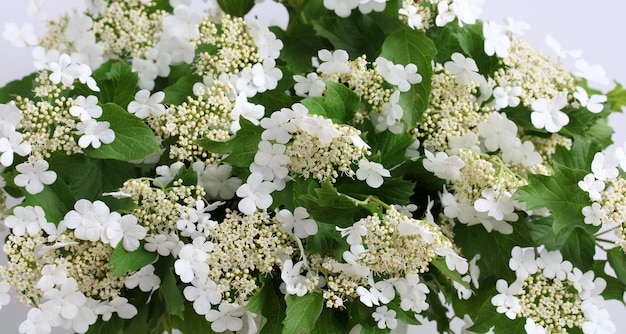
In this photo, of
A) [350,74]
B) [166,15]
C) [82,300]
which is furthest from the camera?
[166,15]

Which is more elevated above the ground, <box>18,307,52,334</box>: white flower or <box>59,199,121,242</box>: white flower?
<box>59,199,121,242</box>: white flower

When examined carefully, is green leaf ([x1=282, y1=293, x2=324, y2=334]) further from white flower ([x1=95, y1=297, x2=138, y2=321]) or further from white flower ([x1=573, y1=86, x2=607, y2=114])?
white flower ([x1=573, y1=86, x2=607, y2=114])

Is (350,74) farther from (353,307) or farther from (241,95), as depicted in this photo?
(353,307)

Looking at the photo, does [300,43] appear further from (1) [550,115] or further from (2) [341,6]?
(1) [550,115]

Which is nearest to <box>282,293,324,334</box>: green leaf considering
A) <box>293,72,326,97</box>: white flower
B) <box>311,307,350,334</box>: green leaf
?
<box>311,307,350,334</box>: green leaf

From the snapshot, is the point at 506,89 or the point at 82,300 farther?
the point at 506,89

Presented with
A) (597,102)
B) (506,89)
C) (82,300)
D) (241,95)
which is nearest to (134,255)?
(82,300)

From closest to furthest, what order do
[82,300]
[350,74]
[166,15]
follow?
[82,300], [350,74], [166,15]
